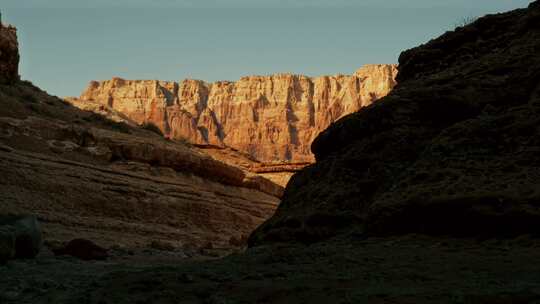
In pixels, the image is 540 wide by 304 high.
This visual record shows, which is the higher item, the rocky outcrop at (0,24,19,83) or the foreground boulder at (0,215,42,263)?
the rocky outcrop at (0,24,19,83)

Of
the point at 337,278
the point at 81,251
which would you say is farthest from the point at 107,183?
the point at 337,278

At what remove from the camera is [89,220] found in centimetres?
1894

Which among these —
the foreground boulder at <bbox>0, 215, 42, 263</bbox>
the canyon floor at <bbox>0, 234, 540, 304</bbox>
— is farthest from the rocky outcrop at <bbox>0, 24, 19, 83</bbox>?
the canyon floor at <bbox>0, 234, 540, 304</bbox>

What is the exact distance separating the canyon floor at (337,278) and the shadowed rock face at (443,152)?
0.37 metres

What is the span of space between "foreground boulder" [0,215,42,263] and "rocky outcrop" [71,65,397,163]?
108030 mm

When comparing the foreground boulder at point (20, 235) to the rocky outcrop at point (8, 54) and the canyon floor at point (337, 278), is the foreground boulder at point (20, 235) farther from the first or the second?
the rocky outcrop at point (8, 54)

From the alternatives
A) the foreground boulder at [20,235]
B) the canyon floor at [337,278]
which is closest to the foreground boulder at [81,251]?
the foreground boulder at [20,235]

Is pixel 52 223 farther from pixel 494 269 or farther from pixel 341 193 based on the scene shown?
pixel 494 269

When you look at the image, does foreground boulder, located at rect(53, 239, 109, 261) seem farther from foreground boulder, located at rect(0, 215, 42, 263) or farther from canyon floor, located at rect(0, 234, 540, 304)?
canyon floor, located at rect(0, 234, 540, 304)

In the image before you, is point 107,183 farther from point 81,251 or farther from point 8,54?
point 81,251

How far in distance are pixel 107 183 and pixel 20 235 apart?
11680mm

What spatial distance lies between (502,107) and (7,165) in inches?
562

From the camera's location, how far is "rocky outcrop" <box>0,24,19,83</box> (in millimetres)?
26600

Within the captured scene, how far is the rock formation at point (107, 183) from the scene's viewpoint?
18328 millimetres
